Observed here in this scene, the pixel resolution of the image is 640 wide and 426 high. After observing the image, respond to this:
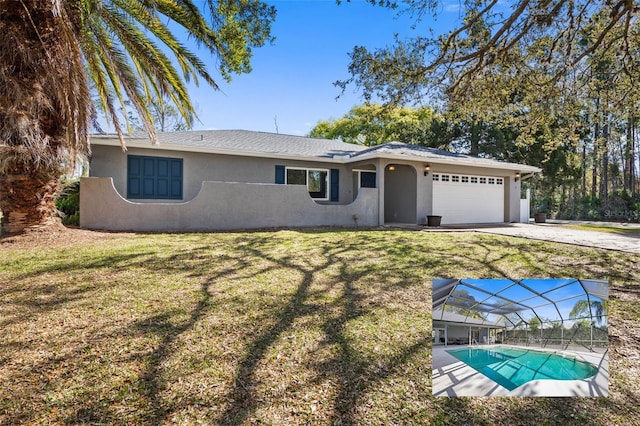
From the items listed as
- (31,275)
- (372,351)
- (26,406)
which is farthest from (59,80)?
(372,351)

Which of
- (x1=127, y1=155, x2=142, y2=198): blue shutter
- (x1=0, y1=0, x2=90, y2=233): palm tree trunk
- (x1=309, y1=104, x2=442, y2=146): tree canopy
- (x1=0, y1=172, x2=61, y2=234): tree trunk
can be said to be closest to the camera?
(x1=0, y1=0, x2=90, y2=233): palm tree trunk

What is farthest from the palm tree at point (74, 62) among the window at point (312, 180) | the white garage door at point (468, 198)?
the white garage door at point (468, 198)

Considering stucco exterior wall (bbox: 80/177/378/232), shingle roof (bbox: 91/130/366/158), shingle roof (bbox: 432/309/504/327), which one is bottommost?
shingle roof (bbox: 432/309/504/327)

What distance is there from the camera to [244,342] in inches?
131

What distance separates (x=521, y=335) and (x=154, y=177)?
1288cm

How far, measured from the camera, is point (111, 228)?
10484mm

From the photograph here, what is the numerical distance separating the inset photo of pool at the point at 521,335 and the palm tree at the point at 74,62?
298 inches

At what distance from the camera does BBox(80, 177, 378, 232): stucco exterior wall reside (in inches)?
411

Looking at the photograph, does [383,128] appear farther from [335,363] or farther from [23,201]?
[335,363]

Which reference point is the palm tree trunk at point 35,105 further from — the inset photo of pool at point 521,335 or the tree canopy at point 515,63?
the inset photo of pool at point 521,335

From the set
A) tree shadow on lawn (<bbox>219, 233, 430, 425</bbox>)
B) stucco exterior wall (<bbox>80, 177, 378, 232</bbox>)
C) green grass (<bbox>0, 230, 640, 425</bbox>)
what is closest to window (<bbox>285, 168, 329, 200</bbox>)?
stucco exterior wall (<bbox>80, 177, 378, 232</bbox>)

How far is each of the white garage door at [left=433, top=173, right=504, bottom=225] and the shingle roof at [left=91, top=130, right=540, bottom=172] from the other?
0.91 metres

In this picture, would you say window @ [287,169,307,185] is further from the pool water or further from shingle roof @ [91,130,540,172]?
the pool water

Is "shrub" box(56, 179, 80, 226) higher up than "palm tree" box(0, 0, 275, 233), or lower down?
lower down
